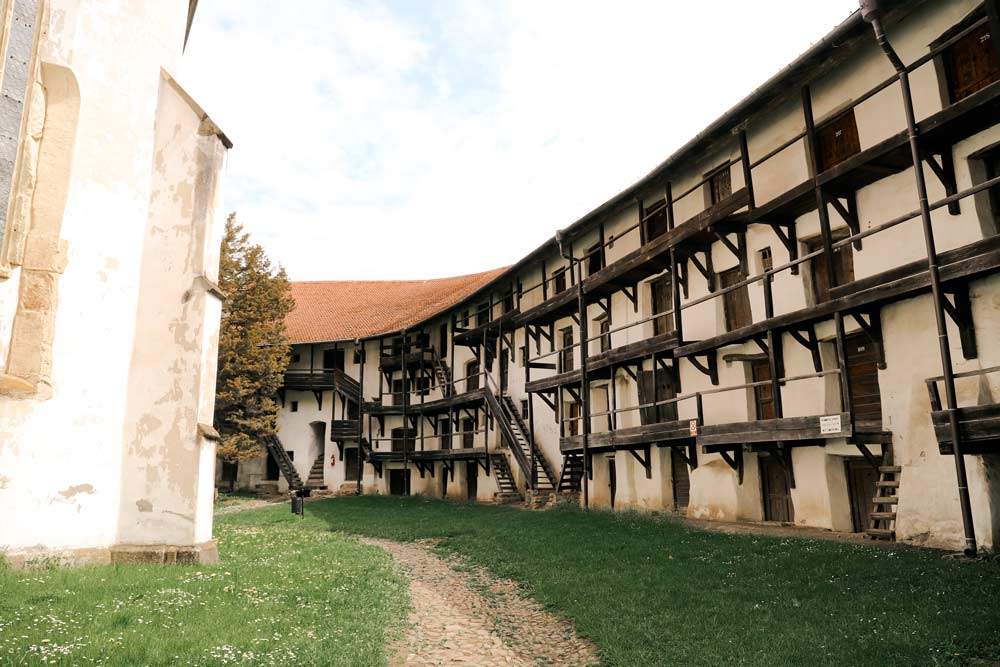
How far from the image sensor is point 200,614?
23.0 feet

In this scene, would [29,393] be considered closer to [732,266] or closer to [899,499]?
[899,499]

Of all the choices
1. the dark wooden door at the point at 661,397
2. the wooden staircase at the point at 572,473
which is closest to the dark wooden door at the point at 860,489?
the dark wooden door at the point at 661,397

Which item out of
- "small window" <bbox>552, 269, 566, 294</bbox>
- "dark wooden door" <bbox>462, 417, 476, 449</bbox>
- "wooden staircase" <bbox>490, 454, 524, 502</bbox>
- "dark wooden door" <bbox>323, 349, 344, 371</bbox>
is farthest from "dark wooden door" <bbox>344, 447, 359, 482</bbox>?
"small window" <bbox>552, 269, 566, 294</bbox>

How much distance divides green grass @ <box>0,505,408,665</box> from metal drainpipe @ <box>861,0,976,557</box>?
24.4ft

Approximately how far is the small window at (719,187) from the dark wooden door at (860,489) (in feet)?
23.4

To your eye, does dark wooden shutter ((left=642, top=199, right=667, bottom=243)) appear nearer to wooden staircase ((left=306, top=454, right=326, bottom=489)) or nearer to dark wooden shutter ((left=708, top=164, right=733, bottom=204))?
dark wooden shutter ((left=708, top=164, right=733, bottom=204))

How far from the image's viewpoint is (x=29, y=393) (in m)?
8.62

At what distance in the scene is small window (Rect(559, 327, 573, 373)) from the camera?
24.6 m

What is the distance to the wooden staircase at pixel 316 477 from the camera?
3655 cm

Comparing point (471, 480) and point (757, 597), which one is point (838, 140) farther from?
point (471, 480)

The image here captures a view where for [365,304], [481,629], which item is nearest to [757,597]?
[481,629]

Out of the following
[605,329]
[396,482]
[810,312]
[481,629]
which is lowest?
[481,629]

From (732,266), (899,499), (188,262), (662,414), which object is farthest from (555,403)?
(188,262)

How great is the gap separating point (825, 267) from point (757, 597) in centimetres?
816
